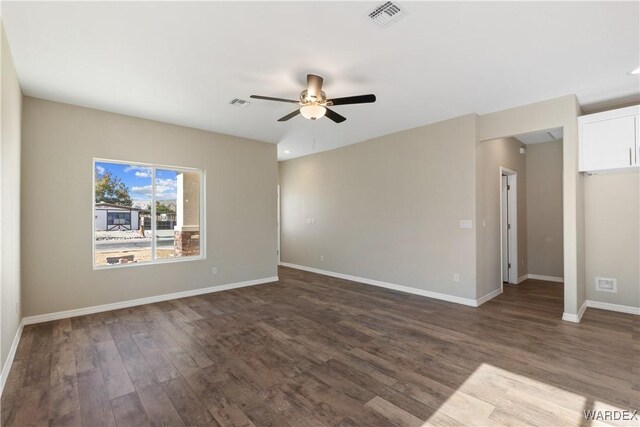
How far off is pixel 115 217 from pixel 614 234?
24.1 ft

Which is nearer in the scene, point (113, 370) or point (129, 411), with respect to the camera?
point (129, 411)

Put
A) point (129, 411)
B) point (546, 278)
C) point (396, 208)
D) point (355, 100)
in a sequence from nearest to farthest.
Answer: point (129, 411), point (355, 100), point (396, 208), point (546, 278)

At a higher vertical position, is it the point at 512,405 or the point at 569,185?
the point at 569,185

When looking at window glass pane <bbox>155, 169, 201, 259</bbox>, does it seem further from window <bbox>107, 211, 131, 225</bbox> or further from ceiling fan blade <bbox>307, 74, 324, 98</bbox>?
ceiling fan blade <bbox>307, 74, 324, 98</bbox>

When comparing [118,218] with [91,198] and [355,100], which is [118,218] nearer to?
[91,198]

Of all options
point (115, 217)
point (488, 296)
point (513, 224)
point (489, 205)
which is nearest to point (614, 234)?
point (489, 205)

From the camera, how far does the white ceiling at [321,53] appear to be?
2.29 metres

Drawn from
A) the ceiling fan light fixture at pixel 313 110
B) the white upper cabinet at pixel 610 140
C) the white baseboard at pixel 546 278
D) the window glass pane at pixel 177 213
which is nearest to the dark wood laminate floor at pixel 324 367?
the window glass pane at pixel 177 213

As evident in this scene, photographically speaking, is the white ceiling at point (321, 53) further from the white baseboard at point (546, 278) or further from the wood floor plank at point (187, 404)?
the white baseboard at point (546, 278)

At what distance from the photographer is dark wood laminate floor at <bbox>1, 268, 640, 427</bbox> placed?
2.06m

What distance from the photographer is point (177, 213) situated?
205 inches

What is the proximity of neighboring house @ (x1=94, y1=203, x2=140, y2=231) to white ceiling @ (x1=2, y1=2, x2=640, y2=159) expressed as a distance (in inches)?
57.9

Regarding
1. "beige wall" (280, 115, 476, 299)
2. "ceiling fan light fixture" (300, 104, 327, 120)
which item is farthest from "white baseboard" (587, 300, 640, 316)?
"ceiling fan light fixture" (300, 104, 327, 120)

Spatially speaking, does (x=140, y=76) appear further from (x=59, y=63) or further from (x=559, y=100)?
(x=559, y=100)
